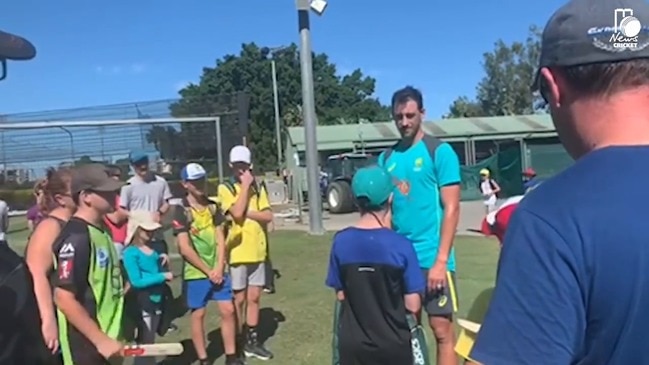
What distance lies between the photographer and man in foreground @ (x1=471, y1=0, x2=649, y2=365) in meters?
1.36

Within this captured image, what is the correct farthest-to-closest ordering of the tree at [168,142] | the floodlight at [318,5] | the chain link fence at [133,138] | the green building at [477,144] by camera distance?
the green building at [477,144] → the floodlight at [318,5] → the tree at [168,142] → the chain link fence at [133,138]

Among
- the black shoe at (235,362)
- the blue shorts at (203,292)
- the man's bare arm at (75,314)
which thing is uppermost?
the man's bare arm at (75,314)

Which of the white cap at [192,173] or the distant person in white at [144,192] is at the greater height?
the white cap at [192,173]

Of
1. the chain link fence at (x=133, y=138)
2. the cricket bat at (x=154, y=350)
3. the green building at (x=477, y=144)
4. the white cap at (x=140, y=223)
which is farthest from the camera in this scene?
the green building at (x=477, y=144)

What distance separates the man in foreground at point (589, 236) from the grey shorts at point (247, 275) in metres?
5.89

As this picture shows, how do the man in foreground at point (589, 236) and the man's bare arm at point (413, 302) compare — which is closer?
the man in foreground at point (589, 236)

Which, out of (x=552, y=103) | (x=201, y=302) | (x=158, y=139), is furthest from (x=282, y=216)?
(x=552, y=103)

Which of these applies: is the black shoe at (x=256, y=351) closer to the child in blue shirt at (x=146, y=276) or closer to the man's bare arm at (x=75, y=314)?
the child in blue shirt at (x=146, y=276)

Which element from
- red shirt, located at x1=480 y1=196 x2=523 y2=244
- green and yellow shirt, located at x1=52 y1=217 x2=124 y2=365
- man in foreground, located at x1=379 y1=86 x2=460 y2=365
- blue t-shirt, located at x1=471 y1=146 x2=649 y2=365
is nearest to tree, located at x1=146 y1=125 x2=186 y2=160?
man in foreground, located at x1=379 y1=86 x2=460 y2=365

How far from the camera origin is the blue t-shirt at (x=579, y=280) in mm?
1354

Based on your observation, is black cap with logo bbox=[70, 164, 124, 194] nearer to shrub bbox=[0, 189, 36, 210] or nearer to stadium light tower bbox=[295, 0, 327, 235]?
shrub bbox=[0, 189, 36, 210]

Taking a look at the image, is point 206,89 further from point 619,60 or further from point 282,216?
point 619,60

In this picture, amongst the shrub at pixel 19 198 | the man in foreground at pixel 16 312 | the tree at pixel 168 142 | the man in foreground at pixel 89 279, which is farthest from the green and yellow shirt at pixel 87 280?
the shrub at pixel 19 198

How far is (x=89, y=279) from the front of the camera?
161 inches
